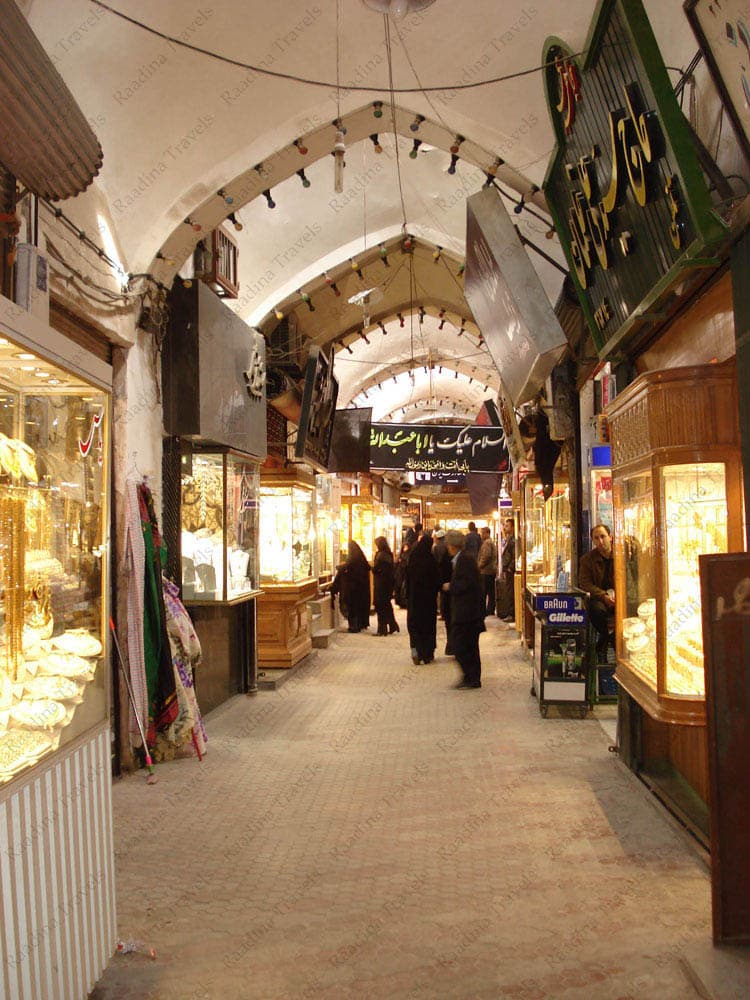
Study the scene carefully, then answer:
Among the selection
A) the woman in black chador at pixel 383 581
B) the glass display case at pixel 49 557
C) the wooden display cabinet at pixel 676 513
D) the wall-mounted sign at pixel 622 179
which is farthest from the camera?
the woman in black chador at pixel 383 581

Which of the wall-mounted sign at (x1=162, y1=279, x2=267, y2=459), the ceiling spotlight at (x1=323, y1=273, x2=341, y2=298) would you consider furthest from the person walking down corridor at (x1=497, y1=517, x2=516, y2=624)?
the wall-mounted sign at (x1=162, y1=279, x2=267, y2=459)

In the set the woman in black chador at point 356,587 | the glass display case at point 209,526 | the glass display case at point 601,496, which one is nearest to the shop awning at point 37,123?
the glass display case at point 209,526

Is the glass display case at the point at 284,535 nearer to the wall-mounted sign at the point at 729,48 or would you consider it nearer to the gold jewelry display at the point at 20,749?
the gold jewelry display at the point at 20,749

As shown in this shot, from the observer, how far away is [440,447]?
13.4 metres

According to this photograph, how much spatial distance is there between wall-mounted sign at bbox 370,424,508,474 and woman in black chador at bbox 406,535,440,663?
10.5 feet

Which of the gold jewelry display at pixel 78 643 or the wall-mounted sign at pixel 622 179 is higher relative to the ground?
the wall-mounted sign at pixel 622 179

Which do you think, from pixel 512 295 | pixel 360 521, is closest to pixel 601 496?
pixel 512 295

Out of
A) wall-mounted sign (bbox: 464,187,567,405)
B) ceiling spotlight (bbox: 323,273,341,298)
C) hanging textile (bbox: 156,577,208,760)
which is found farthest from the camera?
ceiling spotlight (bbox: 323,273,341,298)

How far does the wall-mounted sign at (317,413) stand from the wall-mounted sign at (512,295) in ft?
11.3

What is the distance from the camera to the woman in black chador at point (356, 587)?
1355cm

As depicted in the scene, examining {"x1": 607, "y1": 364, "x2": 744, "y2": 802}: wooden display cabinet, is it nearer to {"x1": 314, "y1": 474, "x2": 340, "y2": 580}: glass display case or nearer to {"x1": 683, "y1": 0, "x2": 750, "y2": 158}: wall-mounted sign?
{"x1": 683, "y1": 0, "x2": 750, "y2": 158}: wall-mounted sign

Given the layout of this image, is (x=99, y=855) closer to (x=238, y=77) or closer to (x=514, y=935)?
(x=514, y=935)

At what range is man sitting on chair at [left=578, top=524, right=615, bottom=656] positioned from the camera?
6957 mm

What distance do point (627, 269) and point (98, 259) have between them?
3390mm
